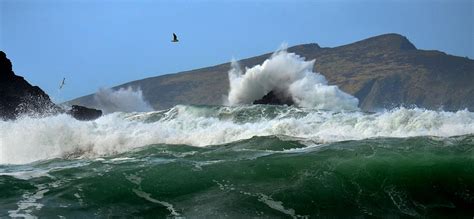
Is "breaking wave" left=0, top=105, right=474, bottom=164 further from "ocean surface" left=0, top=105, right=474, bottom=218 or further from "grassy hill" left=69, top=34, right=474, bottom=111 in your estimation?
"grassy hill" left=69, top=34, right=474, bottom=111

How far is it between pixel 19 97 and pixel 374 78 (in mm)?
132972

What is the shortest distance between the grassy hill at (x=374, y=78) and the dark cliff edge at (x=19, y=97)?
9871 cm

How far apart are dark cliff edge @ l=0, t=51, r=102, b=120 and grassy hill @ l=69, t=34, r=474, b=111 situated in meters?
98.7

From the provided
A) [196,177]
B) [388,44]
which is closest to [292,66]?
[196,177]

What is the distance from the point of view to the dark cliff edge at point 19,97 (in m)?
27.8

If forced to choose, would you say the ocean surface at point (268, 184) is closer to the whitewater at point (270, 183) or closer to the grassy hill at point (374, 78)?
the whitewater at point (270, 183)

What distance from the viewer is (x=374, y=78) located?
498 feet

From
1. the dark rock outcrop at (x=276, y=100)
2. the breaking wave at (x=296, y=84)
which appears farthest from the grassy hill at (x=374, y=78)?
the dark rock outcrop at (x=276, y=100)

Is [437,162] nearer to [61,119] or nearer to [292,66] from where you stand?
[61,119]

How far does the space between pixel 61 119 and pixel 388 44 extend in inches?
7029

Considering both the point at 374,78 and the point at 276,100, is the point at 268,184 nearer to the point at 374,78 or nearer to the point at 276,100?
the point at 276,100

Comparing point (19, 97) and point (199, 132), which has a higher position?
point (19, 97)

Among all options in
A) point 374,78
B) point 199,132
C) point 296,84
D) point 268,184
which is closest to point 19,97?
point 199,132

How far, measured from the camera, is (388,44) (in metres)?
184
